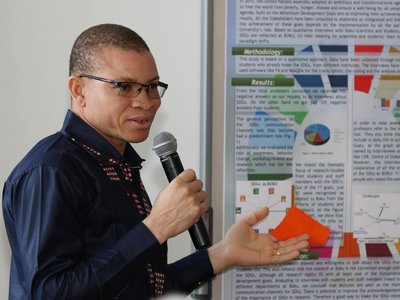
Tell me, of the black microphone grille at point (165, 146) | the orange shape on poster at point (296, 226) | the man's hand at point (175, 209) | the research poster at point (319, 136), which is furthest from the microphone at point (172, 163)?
the research poster at point (319, 136)

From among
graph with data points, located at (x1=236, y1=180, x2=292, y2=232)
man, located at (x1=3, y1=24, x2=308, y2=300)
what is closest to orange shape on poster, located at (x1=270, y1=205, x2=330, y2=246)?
graph with data points, located at (x1=236, y1=180, x2=292, y2=232)

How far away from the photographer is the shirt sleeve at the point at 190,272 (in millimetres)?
1580

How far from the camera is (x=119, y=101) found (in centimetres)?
130

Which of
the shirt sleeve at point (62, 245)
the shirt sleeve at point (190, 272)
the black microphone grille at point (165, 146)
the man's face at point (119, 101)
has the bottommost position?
the shirt sleeve at point (190, 272)

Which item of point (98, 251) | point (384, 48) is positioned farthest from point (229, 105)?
point (98, 251)

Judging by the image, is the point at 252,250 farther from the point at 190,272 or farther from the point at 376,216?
the point at 376,216

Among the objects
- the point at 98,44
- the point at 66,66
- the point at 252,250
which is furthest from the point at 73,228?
the point at 66,66

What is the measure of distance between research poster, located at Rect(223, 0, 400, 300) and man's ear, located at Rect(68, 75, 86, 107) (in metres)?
0.72

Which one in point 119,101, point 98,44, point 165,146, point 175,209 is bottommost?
point 175,209

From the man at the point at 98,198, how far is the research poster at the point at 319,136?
62cm

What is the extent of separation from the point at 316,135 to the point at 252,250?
53 cm

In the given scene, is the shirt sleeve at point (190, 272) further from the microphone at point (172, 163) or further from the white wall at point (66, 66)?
the white wall at point (66, 66)

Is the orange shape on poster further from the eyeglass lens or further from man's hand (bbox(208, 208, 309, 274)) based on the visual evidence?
the eyeglass lens

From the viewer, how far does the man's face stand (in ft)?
4.22
